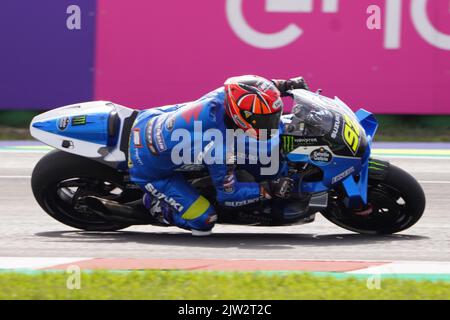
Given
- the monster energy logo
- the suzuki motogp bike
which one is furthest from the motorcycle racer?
the monster energy logo

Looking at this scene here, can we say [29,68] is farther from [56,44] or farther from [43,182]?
[43,182]

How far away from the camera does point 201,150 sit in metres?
7.76

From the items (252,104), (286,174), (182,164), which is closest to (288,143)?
(286,174)

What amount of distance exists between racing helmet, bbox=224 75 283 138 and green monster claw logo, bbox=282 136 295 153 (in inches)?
7.3

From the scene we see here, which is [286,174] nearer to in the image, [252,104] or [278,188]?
[278,188]

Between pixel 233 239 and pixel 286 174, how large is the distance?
2.35ft

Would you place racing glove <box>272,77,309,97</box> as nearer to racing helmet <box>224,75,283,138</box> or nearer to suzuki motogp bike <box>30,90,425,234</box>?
suzuki motogp bike <box>30,90,425,234</box>

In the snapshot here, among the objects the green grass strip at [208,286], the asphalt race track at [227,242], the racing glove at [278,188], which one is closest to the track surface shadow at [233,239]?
the asphalt race track at [227,242]

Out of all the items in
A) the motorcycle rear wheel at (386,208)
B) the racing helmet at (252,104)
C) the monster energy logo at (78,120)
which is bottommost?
the motorcycle rear wheel at (386,208)

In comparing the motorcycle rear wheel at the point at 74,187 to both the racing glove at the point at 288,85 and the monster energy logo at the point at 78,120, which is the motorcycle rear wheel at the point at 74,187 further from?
the racing glove at the point at 288,85

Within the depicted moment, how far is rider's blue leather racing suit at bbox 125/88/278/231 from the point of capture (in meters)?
7.76

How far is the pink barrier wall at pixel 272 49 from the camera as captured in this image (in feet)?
43.1

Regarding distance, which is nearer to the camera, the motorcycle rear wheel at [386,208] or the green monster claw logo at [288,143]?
the green monster claw logo at [288,143]
